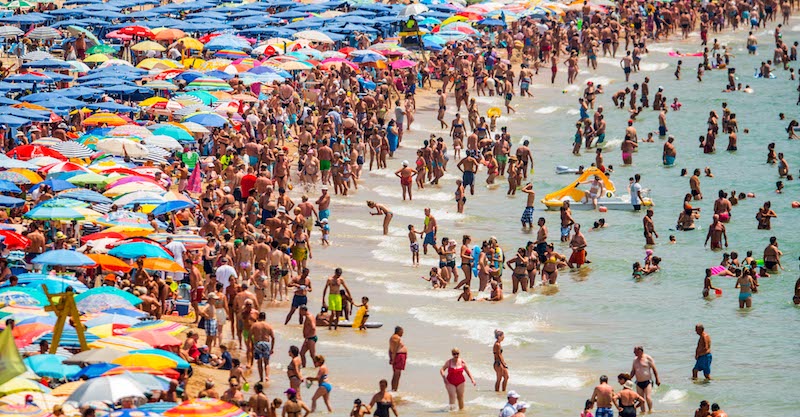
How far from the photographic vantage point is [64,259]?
2125 centimetres

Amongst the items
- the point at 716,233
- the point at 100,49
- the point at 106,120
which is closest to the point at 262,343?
the point at 106,120

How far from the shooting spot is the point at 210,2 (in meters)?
49.6

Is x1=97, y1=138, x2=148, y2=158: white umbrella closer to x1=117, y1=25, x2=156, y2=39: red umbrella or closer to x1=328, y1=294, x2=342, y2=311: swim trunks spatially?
x1=328, y1=294, x2=342, y2=311: swim trunks

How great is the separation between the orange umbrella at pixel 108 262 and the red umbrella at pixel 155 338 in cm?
363

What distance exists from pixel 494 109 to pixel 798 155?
339 inches

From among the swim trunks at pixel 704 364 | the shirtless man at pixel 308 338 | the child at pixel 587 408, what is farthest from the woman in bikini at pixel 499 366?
the swim trunks at pixel 704 364

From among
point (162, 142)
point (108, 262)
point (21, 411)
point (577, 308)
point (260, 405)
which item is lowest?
point (577, 308)

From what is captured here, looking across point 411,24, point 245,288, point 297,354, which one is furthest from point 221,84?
point 297,354

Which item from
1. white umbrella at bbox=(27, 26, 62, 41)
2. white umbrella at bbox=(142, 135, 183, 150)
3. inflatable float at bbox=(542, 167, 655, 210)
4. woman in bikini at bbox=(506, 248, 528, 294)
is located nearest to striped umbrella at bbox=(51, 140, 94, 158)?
white umbrella at bbox=(142, 135, 183, 150)

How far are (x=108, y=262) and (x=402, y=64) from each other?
21.5 meters

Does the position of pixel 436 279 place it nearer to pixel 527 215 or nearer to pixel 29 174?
pixel 527 215

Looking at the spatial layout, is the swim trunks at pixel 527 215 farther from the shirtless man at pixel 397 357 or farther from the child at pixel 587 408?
the child at pixel 587 408

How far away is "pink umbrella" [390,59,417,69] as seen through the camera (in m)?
42.3

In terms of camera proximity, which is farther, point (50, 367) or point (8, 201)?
point (8, 201)
